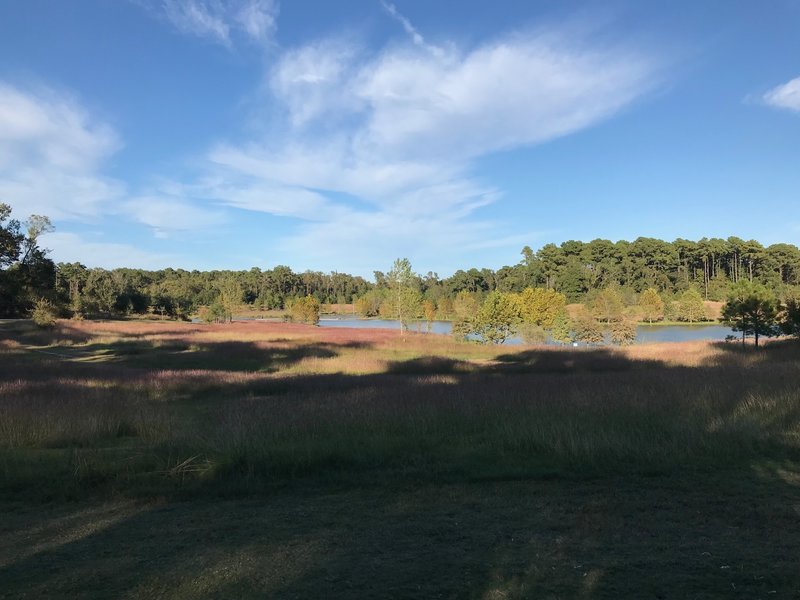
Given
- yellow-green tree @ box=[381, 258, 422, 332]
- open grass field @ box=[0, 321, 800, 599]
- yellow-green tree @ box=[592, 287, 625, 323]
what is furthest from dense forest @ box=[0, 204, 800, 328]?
open grass field @ box=[0, 321, 800, 599]

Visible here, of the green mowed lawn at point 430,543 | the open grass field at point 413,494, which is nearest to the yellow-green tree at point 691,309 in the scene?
the open grass field at point 413,494

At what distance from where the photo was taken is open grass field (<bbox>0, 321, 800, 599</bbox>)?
3.51m

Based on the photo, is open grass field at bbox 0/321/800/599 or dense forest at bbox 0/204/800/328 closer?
open grass field at bbox 0/321/800/599

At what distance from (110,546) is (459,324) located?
5285 centimetres

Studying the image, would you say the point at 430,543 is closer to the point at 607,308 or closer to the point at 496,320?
the point at 496,320

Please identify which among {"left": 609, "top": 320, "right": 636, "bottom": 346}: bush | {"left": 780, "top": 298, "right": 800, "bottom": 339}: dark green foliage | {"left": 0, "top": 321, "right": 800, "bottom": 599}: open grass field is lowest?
{"left": 609, "top": 320, "right": 636, "bottom": 346}: bush

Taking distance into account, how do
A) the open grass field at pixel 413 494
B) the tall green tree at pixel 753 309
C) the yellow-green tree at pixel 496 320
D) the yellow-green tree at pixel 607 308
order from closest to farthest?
the open grass field at pixel 413 494 → the tall green tree at pixel 753 309 → the yellow-green tree at pixel 496 320 → the yellow-green tree at pixel 607 308

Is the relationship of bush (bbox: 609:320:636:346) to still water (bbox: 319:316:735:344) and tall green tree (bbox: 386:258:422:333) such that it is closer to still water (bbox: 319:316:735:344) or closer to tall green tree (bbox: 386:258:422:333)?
still water (bbox: 319:316:735:344)

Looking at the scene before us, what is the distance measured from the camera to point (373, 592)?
328 centimetres

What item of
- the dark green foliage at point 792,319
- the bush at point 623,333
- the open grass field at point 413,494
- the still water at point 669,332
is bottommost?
the still water at point 669,332

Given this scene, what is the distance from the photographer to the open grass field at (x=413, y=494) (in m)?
3.51

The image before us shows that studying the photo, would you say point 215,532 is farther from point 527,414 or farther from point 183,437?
point 527,414

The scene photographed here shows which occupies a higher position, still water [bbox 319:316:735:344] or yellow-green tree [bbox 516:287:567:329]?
yellow-green tree [bbox 516:287:567:329]

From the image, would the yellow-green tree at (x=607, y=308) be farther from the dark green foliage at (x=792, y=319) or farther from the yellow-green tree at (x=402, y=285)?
the dark green foliage at (x=792, y=319)
